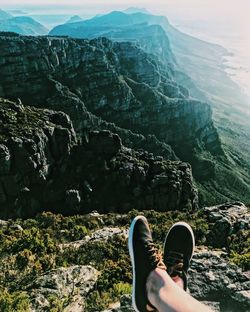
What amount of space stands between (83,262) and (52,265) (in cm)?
162

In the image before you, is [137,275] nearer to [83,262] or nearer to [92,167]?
[83,262]

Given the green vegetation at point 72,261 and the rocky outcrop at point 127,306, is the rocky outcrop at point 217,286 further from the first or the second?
the green vegetation at point 72,261

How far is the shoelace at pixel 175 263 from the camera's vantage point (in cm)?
1462

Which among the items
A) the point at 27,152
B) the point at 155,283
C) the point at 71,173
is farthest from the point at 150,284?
the point at 71,173

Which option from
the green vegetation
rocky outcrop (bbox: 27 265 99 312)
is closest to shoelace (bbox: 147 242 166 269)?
the green vegetation

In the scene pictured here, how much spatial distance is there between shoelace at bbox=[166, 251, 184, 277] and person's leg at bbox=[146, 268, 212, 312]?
4.98 feet

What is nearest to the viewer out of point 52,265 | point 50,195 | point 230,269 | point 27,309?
point 27,309

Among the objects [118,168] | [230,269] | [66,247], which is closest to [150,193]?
[118,168]

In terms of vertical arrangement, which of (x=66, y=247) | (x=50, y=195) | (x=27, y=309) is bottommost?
(x=50, y=195)

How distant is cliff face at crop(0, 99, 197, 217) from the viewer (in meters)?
116

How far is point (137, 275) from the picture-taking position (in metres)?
13.3

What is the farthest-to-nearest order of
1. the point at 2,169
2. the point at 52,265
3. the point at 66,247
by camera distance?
the point at 2,169 → the point at 66,247 → the point at 52,265

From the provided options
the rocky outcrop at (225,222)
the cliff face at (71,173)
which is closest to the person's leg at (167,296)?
the rocky outcrop at (225,222)

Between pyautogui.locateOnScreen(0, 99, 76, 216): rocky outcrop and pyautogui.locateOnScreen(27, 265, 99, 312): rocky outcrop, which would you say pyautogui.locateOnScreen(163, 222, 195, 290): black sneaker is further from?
A: pyautogui.locateOnScreen(0, 99, 76, 216): rocky outcrop
